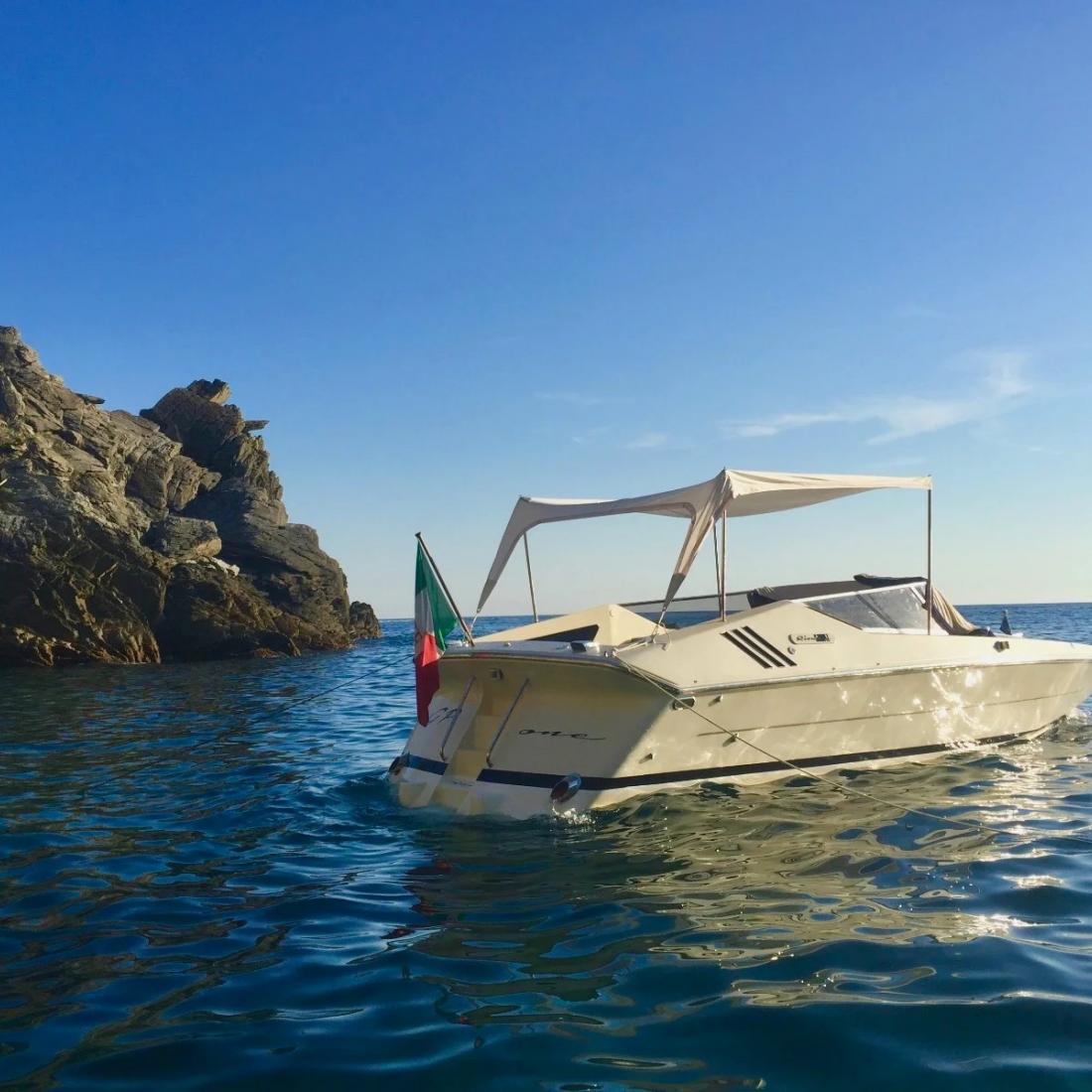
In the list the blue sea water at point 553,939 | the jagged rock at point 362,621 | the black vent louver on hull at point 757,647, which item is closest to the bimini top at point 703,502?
the black vent louver on hull at point 757,647

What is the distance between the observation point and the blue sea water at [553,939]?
360 centimetres

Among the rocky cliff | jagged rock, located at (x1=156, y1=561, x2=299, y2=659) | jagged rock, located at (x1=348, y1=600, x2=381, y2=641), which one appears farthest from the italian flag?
jagged rock, located at (x1=348, y1=600, x2=381, y2=641)

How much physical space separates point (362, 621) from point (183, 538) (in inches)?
658

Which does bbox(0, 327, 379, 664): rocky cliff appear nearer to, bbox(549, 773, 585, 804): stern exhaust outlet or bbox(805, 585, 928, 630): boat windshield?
bbox(549, 773, 585, 804): stern exhaust outlet

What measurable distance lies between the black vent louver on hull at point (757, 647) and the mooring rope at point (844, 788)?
0.70 metres

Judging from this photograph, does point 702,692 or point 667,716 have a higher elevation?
point 702,692

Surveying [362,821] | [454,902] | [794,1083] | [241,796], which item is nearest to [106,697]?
[241,796]

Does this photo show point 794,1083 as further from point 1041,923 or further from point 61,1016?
point 61,1016

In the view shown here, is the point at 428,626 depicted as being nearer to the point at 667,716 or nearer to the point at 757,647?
the point at 667,716

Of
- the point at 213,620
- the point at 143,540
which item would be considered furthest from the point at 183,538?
the point at 213,620

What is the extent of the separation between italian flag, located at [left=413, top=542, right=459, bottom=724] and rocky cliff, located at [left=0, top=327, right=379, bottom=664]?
2310 cm

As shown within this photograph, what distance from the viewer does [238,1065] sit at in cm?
356

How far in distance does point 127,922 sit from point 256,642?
1138 inches

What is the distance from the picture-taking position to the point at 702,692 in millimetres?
7973
